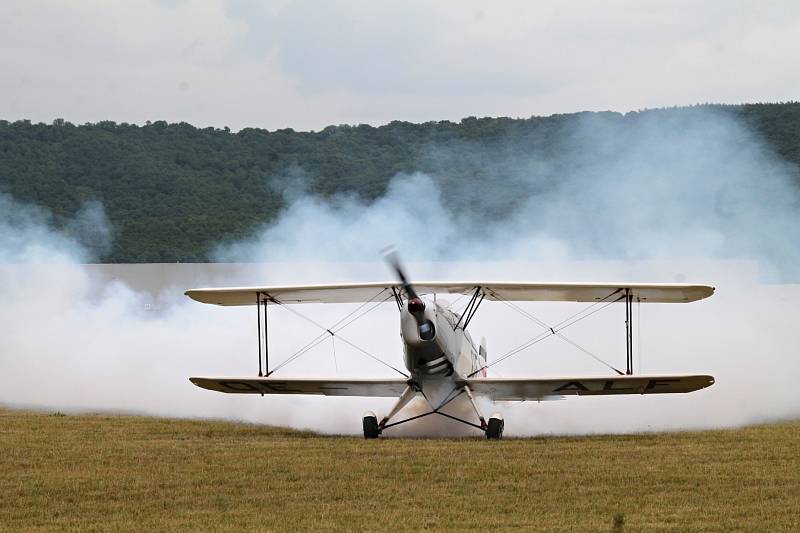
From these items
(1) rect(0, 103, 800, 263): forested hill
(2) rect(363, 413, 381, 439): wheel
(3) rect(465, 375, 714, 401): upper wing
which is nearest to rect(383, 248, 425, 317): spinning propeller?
(2) rect(363, 413, 381, 439): wheel

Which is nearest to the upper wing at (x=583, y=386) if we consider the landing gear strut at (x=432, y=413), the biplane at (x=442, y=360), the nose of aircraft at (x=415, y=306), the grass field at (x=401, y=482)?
the biplane at (x=442, y=360)

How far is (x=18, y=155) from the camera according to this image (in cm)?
5534

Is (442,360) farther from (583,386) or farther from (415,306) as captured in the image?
(583,386)

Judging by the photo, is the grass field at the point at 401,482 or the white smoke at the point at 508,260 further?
the white smoke at the point at 508,260

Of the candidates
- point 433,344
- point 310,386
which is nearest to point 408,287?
point 433,344

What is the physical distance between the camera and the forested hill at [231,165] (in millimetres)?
52188

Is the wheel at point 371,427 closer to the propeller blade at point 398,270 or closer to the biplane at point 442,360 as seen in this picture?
the biplane at point 442,360

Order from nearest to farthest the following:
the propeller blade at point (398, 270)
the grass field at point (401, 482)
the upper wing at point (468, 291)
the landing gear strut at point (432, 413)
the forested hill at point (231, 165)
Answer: the grass field at point (401, 482), the propeller blade at point (398, 270), the landing gear strut at point (432, 413), the upper wing at point (468, 291), the forested hill at point (231, 165)

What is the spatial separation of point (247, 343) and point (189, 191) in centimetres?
2698

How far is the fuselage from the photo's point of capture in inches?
724

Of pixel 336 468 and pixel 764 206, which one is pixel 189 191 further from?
pixel 336 468

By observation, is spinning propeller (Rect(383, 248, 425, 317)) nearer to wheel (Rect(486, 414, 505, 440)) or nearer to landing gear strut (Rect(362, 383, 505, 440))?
landing gear strut (Rect(362, 383, 505, 440))

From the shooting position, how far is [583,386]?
1956 centimetres

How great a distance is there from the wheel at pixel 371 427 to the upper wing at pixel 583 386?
1606 millimetres
